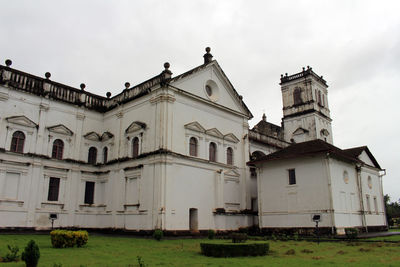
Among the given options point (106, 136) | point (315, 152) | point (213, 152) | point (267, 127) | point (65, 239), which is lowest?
point (65, 239)

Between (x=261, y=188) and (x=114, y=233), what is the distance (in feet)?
40.4

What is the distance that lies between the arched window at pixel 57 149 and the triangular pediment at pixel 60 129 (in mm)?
737

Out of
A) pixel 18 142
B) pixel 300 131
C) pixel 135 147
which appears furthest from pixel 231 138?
pixel 300 131

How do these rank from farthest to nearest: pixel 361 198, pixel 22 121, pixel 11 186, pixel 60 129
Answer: pixel 361 198 < pixel 60 129 < pixel 22 121 < pixel 11 186

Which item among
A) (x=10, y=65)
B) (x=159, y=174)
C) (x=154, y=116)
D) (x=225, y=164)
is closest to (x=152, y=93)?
(x=154, y=116)

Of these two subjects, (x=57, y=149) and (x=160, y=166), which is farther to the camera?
(x=57, y=149)

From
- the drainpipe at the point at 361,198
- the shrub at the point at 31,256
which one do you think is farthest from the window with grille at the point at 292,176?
the shrub at the point at 31,256

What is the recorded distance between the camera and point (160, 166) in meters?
24.2

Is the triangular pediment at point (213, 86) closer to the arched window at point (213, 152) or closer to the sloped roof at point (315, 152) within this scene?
the arched window at point (213, 152)

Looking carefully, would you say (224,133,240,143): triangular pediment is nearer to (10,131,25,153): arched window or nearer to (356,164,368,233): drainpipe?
(356,164,368,233): drainpipe

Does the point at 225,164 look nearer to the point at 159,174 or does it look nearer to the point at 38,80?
the point at 159,174

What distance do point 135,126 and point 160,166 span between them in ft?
15.6

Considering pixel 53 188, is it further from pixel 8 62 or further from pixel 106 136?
pixel 8 62

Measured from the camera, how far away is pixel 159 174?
2405 centimetres
